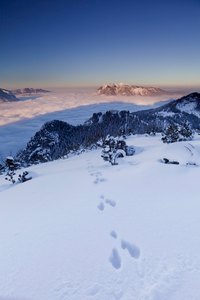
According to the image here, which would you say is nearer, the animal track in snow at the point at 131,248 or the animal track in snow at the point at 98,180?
the animal track in snow at the point at 131,248

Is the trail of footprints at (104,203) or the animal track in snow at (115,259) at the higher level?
the animal track in snow at (115,259)

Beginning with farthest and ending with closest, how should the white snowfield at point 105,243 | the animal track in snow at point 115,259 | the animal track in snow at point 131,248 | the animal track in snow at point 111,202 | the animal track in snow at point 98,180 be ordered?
the animal track in snow at point 98,180 < the animal track in snow at point 111,202 < the animal track in snow at point 131,248 < the animal track in snow at point 115,259 < the white snowfield at point 105,243

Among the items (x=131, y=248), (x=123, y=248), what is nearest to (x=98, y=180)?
(x=123, y=248)

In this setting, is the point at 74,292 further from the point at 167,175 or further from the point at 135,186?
the point at 167,175

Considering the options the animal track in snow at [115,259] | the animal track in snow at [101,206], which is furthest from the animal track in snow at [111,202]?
the animal track in snow at [115,259]

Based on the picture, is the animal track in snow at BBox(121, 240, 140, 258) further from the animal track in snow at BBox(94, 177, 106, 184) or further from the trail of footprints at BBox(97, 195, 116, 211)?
the animal track in snow at BBox(94, 177, 106, 184)

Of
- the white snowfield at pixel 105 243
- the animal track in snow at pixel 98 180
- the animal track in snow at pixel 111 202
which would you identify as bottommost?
the animal track in snow at pixel 98 180

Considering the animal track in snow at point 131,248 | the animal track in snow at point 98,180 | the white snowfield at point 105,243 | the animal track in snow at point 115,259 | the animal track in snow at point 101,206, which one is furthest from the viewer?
the animal track in snow at point 98,180

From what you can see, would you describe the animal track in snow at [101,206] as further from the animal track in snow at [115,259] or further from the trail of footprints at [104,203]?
the animal track in snow at [115,259]

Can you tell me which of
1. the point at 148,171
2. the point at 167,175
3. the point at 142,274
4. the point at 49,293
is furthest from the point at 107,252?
the point at 148,171
